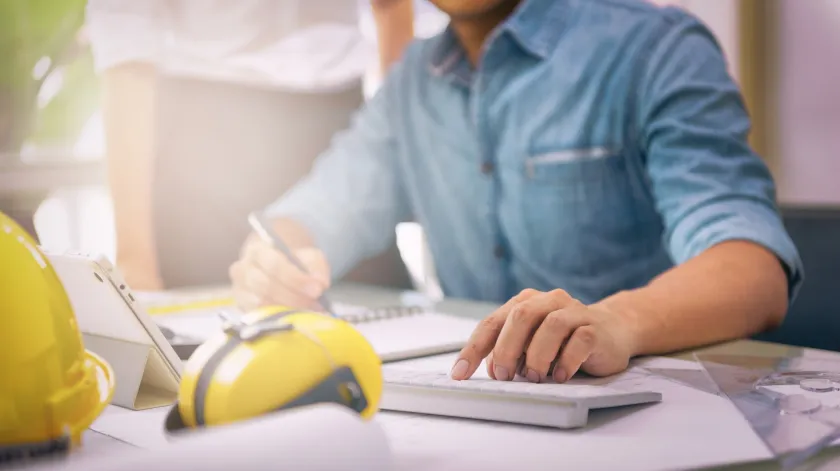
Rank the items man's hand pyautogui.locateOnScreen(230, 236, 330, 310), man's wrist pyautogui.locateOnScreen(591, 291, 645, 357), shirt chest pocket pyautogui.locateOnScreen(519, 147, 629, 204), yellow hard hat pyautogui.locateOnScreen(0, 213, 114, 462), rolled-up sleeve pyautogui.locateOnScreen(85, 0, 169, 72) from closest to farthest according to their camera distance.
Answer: yellow hard hat pyautogui.locateOnScreen(0, 213, 114, 462) → man's wrist pyautogui.locateOnScreen(591, 291, 645, 357) → man's hand pyautogui.locateOnScreen(230, 236, 330, 310) → shirt chest pocket pyautogui.locateOnScreen(519, 147, 629, 204) → rolled-up sleeve pyautogui.locateOnScreen(85, 0, 169, 72)

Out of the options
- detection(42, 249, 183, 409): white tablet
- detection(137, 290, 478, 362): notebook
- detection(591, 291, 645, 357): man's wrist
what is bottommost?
detection(137, 290, 478, 362): notebook

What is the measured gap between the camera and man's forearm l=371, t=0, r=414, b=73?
66.6 inches

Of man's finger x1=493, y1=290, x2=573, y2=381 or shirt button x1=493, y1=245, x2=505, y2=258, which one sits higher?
man's finger x1=493, y1=290, x2=573, y2=381

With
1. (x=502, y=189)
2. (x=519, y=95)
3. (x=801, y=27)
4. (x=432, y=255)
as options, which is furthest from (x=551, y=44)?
(x=801, y=27)

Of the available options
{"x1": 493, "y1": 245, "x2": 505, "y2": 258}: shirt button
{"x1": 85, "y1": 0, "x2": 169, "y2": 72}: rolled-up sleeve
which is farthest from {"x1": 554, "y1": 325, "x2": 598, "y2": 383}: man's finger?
{"x1": 85, "y1": 0, "x2": 169, "y2": 72}: rolled-up sleeve

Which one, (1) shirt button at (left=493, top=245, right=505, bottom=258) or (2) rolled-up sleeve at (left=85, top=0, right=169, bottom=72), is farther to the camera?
(2) rolled-up sleeve at (left=85, top=0, right=169, bottom=72)

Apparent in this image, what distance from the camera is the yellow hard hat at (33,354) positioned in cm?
39

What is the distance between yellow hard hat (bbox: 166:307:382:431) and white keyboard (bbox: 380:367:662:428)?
3.1 inches

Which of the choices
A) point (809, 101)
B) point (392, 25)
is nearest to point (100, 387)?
point (392, 25)

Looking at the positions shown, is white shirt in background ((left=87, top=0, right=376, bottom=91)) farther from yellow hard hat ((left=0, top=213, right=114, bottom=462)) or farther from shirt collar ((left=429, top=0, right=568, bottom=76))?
yellow hard hat ((left=0, top=213, right=114, bottom=462))

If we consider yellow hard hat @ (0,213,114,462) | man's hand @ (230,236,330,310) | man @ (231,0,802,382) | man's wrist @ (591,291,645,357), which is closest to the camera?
yellow hard hat @ (0,213,114,462)

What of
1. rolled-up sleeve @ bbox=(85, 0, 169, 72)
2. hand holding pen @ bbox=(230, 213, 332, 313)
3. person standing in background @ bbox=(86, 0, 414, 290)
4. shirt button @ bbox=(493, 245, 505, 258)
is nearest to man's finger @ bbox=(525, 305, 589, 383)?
hand holding pen @ bbox=(230, 213, 332, 313)

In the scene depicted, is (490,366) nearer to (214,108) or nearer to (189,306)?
(189,306)

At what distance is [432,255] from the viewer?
1401 millimetres
